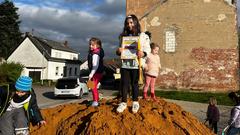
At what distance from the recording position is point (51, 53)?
51.6 metres

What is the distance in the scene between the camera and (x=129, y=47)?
6.64 meters

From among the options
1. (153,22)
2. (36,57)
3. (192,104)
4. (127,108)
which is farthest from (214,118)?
(36,57)

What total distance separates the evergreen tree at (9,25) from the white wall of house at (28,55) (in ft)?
27.2

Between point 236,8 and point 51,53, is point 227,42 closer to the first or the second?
point 236,8

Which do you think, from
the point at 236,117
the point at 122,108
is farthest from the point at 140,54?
the point at 236,117

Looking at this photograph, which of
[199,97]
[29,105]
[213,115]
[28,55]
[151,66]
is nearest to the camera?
[29,105]

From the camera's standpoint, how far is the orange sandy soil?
590cm

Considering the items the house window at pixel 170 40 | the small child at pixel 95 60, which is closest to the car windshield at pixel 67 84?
the house window at pixel 170 40

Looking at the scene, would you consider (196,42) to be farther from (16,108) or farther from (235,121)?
(16,108)

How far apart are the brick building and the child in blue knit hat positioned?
78.3 feet

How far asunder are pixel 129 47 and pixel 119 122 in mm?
1537

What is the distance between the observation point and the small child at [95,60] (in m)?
7.52

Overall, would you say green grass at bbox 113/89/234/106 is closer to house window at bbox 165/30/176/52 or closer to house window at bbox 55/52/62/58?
house window at bbox 165/30/176/52

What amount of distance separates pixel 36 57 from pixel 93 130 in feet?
148
